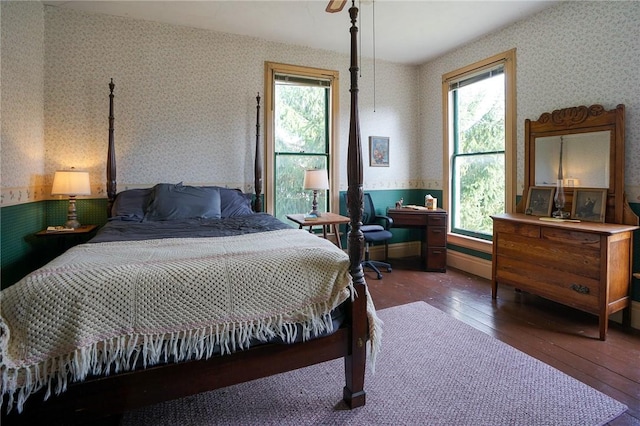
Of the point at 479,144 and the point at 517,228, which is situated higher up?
the point at 479,144

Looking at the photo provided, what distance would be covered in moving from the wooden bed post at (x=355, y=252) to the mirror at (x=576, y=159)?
93.7 inches

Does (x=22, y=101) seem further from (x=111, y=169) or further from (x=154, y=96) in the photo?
(x=154, y=96)

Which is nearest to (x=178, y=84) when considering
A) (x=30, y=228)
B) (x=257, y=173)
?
(x=257, y=173)

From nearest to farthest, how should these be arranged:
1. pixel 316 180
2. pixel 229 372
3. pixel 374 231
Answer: pixel 229 372 < pixel 316 180 < pixel 374 231

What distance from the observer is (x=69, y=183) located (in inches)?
117

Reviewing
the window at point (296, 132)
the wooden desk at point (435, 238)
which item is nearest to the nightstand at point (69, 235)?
the window at point (296, 132)

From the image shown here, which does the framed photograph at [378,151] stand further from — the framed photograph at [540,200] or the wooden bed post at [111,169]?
the wooden bed post at [111,169]

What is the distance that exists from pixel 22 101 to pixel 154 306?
102 inches

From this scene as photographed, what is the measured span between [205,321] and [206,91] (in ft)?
10.1

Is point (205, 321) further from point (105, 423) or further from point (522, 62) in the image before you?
point (522, 62)

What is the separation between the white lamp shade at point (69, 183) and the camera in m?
2.94

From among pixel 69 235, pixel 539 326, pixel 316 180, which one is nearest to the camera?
pixel 539 326

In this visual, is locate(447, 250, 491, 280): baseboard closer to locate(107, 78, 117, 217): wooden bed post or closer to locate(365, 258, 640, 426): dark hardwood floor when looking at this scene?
locate(365, 258, 640, 426): dark hardwood floor

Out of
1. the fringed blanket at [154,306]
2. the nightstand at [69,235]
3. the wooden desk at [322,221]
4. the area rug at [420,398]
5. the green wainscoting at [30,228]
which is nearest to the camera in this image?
the fringed blanket at [154,306]
